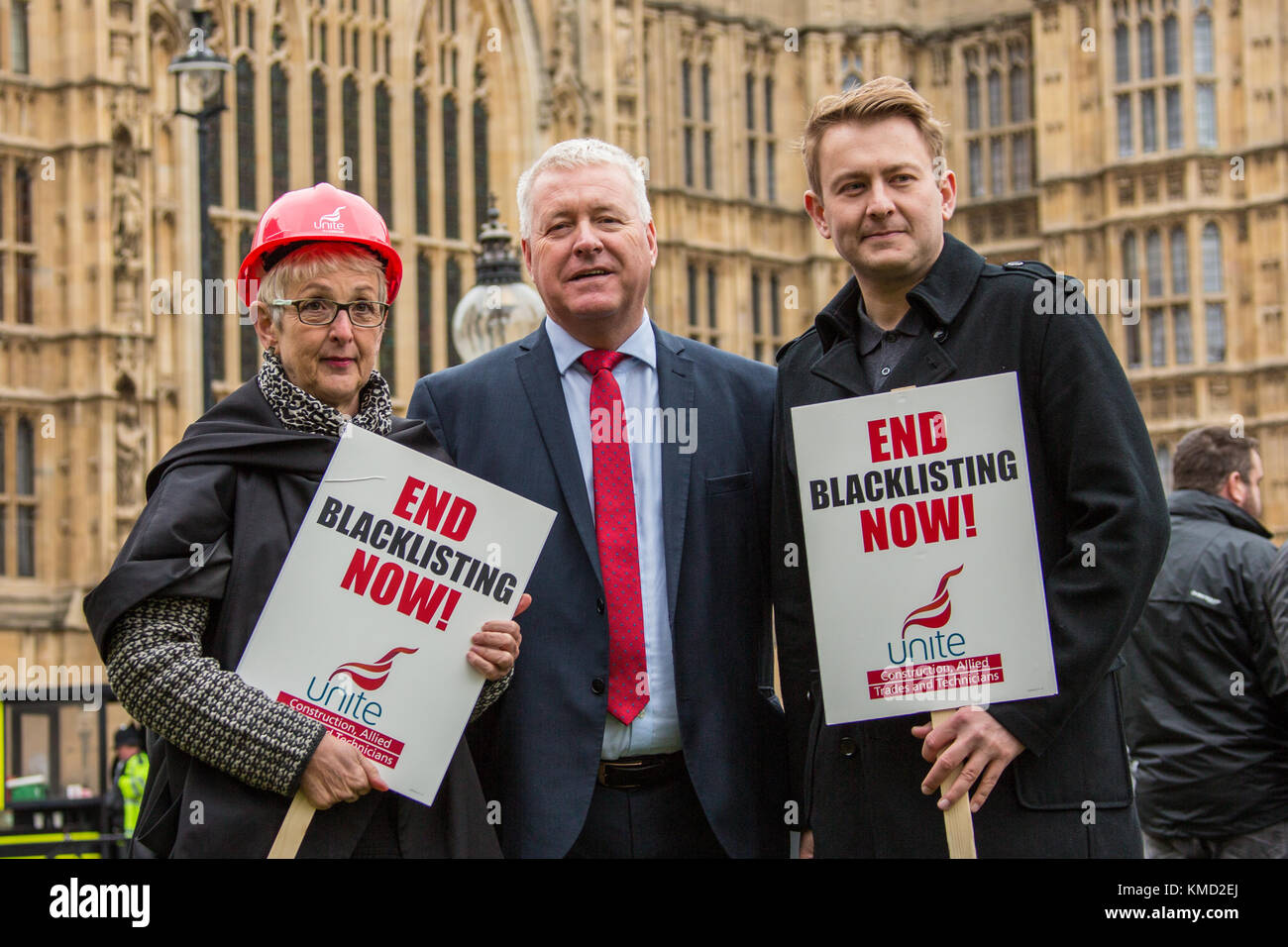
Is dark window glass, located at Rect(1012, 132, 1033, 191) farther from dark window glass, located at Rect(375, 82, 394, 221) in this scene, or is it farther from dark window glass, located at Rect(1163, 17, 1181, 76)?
dark window glass, located at Rect(375, 82, 394, 221)

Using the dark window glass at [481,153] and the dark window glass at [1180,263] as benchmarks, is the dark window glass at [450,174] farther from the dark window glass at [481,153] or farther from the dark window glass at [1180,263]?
the dark window glass at [1180,263]

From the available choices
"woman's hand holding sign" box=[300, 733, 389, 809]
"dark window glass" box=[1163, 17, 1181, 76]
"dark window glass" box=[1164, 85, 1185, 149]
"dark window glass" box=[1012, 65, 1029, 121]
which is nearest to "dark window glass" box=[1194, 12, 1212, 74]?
"dark window glass" box=[1163, 17, 1181, 76]

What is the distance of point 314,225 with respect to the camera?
3525mm

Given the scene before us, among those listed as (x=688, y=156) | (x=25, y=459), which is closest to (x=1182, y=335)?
(x=688, y=156)

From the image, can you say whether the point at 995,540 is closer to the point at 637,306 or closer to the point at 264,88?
the point at 637,306

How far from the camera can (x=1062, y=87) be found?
1043 inches

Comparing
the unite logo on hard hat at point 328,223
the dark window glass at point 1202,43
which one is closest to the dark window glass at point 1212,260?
the dark window glass at point 1202,43

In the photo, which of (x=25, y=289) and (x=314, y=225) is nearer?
(x=314, y=225)

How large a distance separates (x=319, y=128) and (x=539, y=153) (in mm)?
2821

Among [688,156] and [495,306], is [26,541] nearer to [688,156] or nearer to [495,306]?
[495,306]

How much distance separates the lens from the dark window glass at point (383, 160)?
75.0 feet

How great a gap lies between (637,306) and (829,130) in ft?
2.13
